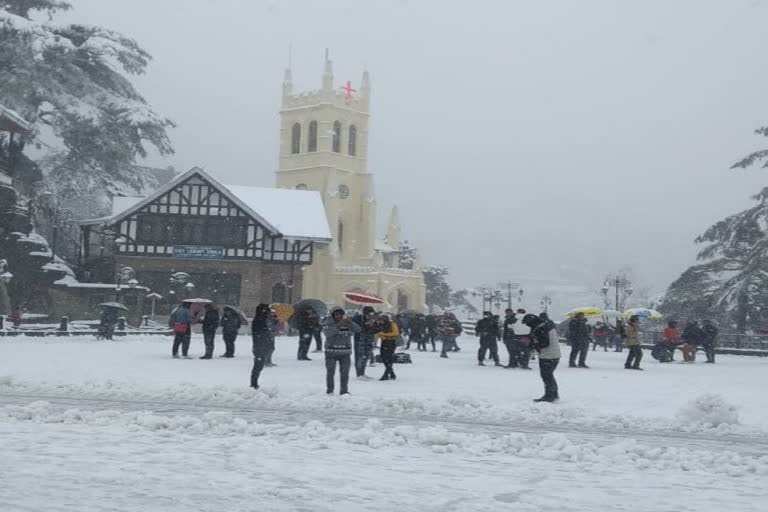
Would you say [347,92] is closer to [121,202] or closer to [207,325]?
[121,202]

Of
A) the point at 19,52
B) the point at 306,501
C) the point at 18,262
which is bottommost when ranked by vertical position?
the point at 306,501

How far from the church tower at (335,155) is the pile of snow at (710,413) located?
62.2m

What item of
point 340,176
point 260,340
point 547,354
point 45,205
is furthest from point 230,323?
point 340,176

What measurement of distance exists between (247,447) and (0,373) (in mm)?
9701

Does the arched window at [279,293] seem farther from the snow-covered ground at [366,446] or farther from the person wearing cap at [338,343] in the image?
the person wearing cap at [338,343]

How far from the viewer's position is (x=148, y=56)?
4534 centimetres

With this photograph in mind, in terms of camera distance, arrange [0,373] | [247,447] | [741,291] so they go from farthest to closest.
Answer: [741,291]
[0,373]
[247,447]

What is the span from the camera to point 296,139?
268ft

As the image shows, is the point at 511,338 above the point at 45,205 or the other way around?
the other way around

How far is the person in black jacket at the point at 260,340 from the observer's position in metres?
14.8

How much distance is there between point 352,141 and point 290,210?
30.5 meters

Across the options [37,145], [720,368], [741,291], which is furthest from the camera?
[37,145]

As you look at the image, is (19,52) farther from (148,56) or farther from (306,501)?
(306,501)

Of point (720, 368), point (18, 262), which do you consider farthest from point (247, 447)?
point (18, 262)
